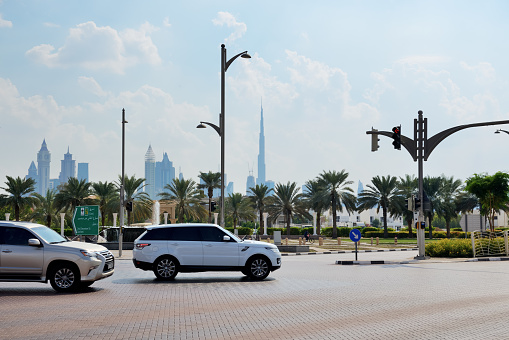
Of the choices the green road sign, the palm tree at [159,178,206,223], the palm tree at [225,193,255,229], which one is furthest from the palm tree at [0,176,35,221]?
the green road sign

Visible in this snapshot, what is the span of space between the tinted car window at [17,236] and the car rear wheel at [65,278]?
103 cm

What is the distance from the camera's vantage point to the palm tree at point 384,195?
73.9m

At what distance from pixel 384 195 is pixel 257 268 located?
2342 inches

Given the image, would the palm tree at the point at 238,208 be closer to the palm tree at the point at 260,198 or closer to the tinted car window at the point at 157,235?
the palm tree at the point at 260,198

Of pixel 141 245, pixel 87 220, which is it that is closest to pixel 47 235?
pixel 141 245

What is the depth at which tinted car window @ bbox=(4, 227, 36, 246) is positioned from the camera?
14422mm

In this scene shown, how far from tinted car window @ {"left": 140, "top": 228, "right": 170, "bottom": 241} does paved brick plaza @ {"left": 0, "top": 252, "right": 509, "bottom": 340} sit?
4.06ft

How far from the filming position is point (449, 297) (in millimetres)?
13125

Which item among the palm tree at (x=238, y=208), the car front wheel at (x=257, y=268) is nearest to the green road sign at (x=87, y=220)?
the car front wheel at (x=257, y=268)

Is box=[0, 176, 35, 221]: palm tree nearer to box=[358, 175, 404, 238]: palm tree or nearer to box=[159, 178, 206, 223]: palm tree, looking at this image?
box=[159, 178, 206, 223]: palm tree

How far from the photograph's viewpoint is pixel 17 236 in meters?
14.5

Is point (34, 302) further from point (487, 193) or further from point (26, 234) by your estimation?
point (487, 193)

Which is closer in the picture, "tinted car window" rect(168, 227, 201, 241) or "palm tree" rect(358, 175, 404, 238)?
"tinted car window" rect(168, 227, 201, 241)

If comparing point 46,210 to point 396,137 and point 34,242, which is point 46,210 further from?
point 34,242
